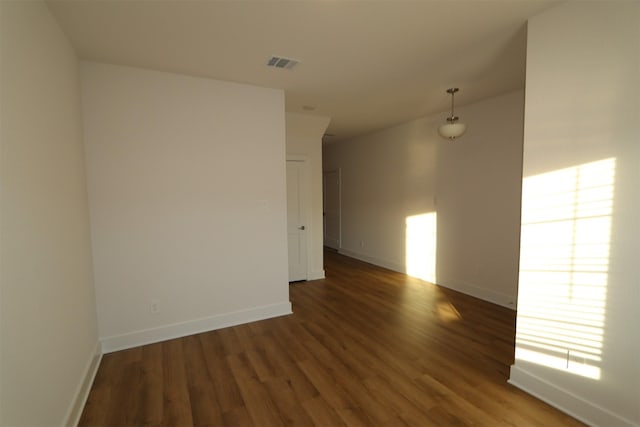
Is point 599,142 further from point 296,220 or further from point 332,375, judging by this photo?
point 296,220

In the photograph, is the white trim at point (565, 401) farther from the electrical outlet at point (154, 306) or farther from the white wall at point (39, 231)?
the electrical outlet at point (154, 306)

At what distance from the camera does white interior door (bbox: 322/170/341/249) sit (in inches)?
296

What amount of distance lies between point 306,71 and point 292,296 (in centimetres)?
297

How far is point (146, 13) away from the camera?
205 centimetres

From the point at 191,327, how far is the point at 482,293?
375 centimetres

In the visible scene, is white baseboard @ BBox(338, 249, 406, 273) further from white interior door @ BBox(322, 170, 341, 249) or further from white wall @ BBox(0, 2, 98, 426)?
white wall @ BBox(0, 2, 98, 426)

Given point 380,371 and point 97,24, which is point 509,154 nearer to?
point 380,371

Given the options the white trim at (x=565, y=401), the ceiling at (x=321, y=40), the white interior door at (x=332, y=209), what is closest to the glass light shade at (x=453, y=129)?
the ceiling at (x=321, y=40)

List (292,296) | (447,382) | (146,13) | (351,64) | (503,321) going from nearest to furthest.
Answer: (146,13) < (447,382) < (351,64) < (503,321) < (292,296)

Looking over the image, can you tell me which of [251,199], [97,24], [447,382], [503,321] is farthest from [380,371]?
[97,24]

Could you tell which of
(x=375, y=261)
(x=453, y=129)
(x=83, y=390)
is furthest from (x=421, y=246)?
(x=83, y=390)

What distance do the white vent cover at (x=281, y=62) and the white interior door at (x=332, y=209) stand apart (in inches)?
181

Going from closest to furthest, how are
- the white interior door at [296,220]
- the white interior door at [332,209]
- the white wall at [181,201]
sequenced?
the white wall at [181,201], the white interior door at [296,220], the white interior door at [332,209]

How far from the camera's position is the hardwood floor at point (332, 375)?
2.05m
